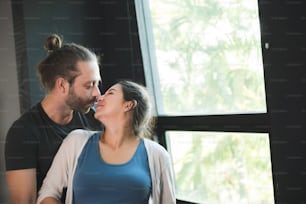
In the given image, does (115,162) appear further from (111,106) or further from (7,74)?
(7,74)

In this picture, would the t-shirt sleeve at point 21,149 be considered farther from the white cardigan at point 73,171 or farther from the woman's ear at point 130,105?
the woman's ear at point 130,105

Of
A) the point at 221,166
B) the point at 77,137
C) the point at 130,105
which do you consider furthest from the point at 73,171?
the point at 221,166

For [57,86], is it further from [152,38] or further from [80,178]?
[152,38]

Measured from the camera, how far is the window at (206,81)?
1.05 meters

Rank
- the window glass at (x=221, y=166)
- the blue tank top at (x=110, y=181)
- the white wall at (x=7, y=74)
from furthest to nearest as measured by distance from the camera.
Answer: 1. the white wall at (x=7, y=74)
2. the window glass at (x=221, y=166)
3. the blue tank top at (x=110, y=181)

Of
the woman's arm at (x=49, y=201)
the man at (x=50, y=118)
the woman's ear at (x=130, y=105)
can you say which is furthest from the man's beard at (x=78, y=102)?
the woman's arm at (x=49, y=201)

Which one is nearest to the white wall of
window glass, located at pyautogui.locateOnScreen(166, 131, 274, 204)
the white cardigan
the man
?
the man

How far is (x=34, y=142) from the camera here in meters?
1.02

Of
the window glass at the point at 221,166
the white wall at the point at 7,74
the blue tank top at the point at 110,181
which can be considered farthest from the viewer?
the white wall at the point at 7,74

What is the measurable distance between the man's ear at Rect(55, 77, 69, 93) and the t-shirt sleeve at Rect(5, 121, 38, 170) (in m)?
0.12

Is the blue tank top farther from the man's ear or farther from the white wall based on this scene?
the white wall

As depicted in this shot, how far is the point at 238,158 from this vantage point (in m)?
1.11

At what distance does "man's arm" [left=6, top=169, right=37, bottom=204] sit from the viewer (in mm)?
998

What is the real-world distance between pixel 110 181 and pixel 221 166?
13.9 inches
